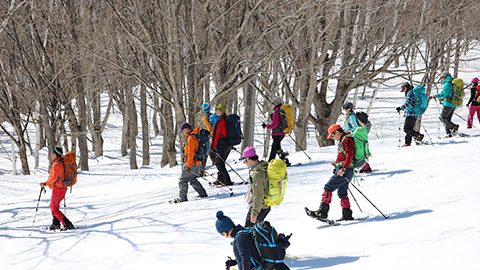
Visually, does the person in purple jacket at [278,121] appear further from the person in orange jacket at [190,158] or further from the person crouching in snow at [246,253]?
the person crouching in snow at [246,253]

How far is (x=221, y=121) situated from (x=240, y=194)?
1.63 metres

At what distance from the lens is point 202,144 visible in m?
9.92

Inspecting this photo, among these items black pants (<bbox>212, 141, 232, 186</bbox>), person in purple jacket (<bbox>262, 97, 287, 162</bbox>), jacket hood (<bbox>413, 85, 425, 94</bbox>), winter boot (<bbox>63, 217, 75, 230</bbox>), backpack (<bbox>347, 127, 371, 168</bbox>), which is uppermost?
jacket hood (<bbox>413, 85, 425, 94</bbox>)

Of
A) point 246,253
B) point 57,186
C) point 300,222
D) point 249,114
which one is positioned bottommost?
point 300,222

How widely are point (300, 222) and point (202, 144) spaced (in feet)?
10.3

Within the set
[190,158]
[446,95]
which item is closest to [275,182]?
[190,158]

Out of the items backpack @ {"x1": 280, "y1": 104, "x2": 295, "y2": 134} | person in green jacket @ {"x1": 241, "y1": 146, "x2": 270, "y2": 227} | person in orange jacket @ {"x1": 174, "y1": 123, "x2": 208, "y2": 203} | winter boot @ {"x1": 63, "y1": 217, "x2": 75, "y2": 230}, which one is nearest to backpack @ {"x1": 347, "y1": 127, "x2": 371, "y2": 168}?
person in green jacket @ {"x1": 241, "y1": 146, "x2": 270, "y2": 227}

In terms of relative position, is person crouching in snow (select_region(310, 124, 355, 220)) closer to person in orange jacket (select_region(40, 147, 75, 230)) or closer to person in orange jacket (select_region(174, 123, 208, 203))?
person in orange jacket (select_region(174, 123, 208, 203))

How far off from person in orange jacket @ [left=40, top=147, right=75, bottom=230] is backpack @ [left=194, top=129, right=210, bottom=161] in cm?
242

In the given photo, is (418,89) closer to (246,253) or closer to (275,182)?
(275,182)

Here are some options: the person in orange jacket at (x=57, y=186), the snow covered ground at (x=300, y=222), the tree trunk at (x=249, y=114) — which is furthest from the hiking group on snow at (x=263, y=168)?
the tree trunk at (x=249, y=114)

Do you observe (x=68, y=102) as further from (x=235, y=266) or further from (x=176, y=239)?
(x=235, y=266)

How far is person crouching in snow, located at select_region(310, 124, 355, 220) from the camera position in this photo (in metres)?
6.88

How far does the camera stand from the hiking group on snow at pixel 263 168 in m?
5.09
